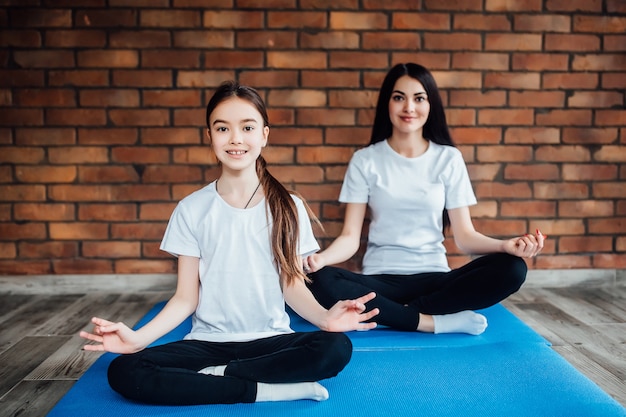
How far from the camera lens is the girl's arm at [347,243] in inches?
82.2

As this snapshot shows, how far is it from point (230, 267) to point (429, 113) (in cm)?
113

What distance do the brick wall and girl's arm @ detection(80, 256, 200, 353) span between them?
115 centimetres

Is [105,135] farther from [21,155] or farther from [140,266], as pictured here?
[140,266]

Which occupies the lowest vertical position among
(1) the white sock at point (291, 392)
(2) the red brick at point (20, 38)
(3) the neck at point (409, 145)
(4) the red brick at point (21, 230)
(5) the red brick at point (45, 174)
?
(1) the white sock at point (291, 392)

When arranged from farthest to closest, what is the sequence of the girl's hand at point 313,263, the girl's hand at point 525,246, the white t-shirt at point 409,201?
1. the white t-shirt at point 409,201
2. the girl's hand at point 313,263
3. the girl's hand at point 525,246

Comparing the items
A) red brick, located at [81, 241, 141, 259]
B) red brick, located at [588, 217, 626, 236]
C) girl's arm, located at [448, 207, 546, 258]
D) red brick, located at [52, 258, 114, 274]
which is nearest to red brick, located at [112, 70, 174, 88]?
red brick, located at [81, 241, 141, 259]

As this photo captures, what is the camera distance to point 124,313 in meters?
2.43

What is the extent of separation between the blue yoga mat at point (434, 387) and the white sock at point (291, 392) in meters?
0.02

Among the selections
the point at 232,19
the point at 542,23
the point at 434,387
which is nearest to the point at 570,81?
the point at 542,23

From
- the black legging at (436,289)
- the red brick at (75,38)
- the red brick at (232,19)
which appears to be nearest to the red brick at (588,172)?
the black legging at (436,289)

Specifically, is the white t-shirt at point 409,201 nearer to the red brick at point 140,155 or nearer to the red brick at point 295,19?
the red brick at point 295,19

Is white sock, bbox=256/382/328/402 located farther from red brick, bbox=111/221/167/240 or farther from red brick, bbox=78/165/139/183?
red brick, bbox=78/165/139/183

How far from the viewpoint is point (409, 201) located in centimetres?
221

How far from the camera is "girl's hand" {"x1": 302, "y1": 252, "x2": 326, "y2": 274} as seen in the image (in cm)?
194
